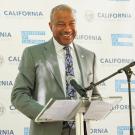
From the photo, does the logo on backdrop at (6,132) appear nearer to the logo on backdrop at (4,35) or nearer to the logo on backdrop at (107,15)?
the logo on backdrop at (4,35)

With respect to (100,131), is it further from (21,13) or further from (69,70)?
(69,70)

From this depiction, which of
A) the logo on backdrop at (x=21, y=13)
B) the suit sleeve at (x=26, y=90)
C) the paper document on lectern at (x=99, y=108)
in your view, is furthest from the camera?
the logo on backdrop at (x=21, y=13)

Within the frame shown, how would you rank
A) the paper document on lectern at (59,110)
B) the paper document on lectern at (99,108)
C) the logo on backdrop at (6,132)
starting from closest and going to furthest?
the paper document on lectern at (59,110), the paper document on lectern at (99,108), the logo on backdrop at (6,132)

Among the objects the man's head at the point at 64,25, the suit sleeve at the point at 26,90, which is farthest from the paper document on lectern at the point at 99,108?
the man's head at the point at 64,25

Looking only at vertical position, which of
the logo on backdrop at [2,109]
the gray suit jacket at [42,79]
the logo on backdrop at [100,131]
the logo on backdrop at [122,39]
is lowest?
the logo on backdrop at [100,131]

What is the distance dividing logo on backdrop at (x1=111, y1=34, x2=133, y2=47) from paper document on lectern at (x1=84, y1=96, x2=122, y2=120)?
215 cm

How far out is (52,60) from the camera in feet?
8.38

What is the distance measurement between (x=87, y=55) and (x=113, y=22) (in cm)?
173

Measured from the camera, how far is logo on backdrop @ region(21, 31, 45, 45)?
4.04 metres

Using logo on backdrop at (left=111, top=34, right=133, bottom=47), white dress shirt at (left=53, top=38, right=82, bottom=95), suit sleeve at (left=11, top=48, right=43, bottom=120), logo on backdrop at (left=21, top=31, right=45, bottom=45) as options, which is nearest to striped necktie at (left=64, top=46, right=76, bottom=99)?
white dress shirt at (left=53, top=38, right=82, bottom=95)

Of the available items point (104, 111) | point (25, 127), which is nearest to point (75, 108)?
point (104, 111)

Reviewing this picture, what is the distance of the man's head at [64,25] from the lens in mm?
2560

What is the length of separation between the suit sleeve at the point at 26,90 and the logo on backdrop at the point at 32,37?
148cm

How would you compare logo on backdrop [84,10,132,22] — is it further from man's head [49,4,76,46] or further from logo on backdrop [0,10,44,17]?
man's head [49,4,76,46]
